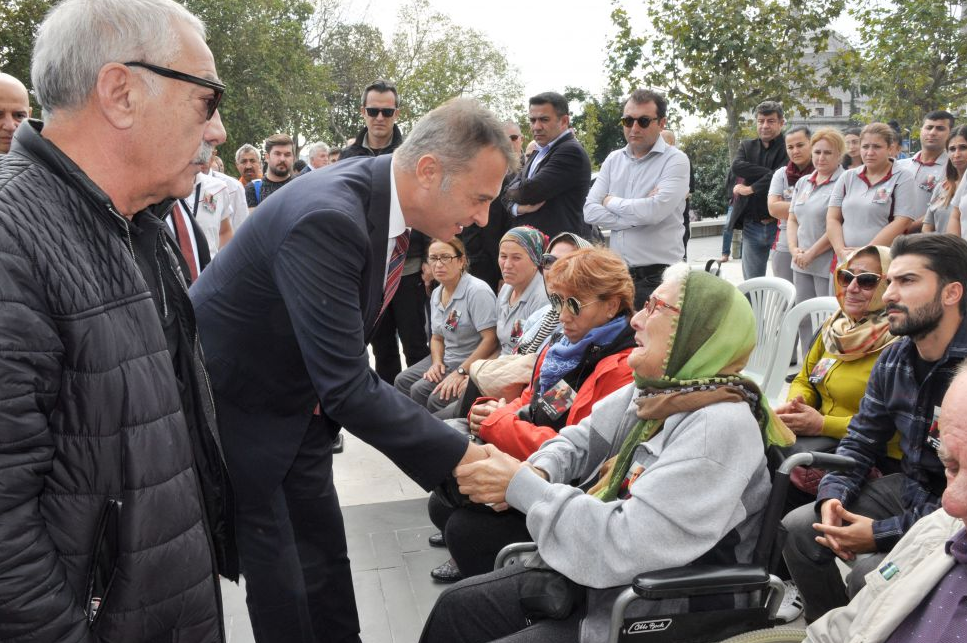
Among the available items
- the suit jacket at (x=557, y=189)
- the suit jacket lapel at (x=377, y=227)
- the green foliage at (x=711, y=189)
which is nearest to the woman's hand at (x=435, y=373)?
the suit jacket at (x=557, y=189)

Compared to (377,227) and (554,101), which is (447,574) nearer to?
(377,227)

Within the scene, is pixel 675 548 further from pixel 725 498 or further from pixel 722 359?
pixel 722 359

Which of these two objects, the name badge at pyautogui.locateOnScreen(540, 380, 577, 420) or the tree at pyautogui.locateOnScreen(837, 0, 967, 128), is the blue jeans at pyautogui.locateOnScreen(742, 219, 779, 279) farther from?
the tree at pyautogui.locateOnScreen(837, 0, 967, 128)

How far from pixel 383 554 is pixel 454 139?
7.55 feet

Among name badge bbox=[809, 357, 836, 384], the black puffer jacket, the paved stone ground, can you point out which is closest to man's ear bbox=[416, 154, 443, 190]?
the black puffer jacket

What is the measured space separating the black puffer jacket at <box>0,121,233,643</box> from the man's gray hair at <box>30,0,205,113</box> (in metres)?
0.09

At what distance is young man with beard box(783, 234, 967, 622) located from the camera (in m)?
2.45

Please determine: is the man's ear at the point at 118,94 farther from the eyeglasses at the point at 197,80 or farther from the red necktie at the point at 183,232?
the red necktie at the point at 183,232

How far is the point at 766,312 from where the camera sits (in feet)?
14.8

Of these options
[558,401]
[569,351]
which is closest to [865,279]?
[569,351]

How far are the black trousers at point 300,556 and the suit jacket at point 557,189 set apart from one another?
315 cm

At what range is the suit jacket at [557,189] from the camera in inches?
209

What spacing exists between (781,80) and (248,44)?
2000cm

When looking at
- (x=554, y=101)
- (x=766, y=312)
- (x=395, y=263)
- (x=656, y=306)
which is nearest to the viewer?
(x=656, y=306)
